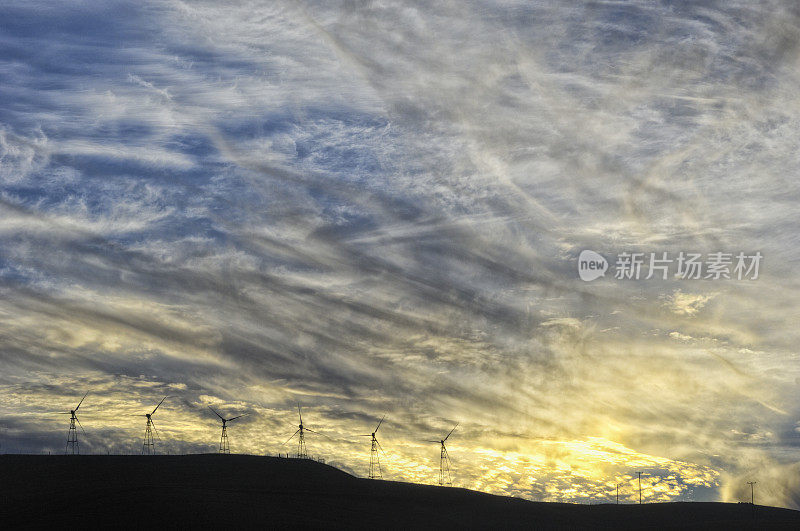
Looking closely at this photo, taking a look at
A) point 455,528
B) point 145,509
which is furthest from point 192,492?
point 455,528

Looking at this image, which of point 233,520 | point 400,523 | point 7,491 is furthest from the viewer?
point 400,523

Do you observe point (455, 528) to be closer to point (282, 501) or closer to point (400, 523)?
point (400, 523)

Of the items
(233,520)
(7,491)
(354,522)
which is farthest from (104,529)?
(354,522)

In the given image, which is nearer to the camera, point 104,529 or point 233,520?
point 104,529

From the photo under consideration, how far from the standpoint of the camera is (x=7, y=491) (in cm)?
18062

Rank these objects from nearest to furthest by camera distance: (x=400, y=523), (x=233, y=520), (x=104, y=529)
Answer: (x=104, y=529) < (x=233, y=520) < (x=400, y=523)

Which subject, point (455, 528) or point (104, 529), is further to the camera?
point (455, 528)

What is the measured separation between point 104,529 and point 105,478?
148ft

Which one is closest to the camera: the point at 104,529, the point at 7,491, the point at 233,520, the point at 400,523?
the point at 104,529

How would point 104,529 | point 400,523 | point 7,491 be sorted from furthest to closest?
point 400,523
point 7,491
point 104,529

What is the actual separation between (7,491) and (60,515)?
29.7 m

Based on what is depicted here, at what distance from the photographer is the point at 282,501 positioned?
19700 cm

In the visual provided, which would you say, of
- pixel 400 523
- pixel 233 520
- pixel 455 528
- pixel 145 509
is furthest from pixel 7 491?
pixel 455 528

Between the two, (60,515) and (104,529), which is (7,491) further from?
(104,529)
